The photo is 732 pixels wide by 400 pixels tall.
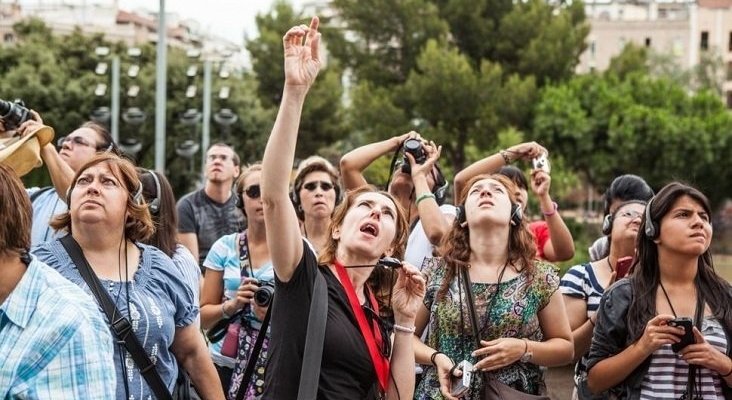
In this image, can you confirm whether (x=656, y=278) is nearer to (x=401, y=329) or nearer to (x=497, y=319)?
(x=497, y=319)

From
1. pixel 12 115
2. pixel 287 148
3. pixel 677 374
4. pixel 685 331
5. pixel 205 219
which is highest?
pixel 287 148

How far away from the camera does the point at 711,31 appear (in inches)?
3816

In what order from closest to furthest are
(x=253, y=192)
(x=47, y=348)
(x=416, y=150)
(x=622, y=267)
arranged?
(x=47, y=348) → (x=622, y=267) → (x=416, y=150) → (x=253, y=192)

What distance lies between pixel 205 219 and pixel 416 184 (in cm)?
222

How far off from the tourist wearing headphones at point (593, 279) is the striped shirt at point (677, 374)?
2.67 feet

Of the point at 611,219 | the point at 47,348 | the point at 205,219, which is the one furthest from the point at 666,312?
the point at 205,219

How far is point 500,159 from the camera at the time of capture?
6.18 m

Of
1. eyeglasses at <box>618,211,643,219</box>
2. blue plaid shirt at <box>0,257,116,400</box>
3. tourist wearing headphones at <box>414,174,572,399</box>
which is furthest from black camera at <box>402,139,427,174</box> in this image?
blue plaid shirt at <box>0,257,116,400</box>

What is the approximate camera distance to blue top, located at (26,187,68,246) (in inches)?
218

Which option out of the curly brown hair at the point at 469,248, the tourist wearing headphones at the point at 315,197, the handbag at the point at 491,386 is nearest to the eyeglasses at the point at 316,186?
the tourist wearing headphones at the point at 315,197

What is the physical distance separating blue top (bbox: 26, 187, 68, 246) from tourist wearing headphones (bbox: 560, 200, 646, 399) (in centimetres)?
252

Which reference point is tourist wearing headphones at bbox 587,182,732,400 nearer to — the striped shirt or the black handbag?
the striped shirt

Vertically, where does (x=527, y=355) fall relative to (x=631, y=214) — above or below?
below

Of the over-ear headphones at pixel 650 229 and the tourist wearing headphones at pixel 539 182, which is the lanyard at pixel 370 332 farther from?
the tourist wearing headphones at pixel 539 182
